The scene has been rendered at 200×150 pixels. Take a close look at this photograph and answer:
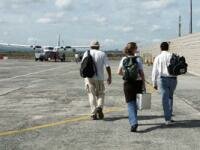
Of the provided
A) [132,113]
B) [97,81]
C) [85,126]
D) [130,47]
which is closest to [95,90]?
[97,81]

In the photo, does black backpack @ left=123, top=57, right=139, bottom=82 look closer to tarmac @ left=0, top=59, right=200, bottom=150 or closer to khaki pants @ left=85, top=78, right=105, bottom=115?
tarmac @ left=0, top=59, right=200, bottom=150

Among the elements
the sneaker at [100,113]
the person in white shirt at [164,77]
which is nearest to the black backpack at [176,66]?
the person in white shirt at [164,77]

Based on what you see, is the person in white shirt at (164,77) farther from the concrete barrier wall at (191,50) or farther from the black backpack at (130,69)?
the concrete barrier wall at (191,50)

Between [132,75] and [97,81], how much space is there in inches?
75.8

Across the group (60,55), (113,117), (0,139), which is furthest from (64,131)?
(60,55)

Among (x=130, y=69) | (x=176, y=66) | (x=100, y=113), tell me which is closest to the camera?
(x=130, y=69)

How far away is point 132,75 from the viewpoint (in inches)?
443

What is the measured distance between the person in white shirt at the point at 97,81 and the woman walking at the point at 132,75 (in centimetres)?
150

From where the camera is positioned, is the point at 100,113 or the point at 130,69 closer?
the point at 130,69

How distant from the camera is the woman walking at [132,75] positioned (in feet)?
37.0

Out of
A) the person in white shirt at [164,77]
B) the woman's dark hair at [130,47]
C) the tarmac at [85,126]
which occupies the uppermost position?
the woman's dark hair at [130,47]

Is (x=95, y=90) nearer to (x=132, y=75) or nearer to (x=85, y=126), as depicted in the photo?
(x=85, y=126)

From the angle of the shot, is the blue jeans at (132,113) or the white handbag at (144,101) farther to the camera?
the white handbag at (144,101)

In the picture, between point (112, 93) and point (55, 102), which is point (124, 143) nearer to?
point (55, 102)
